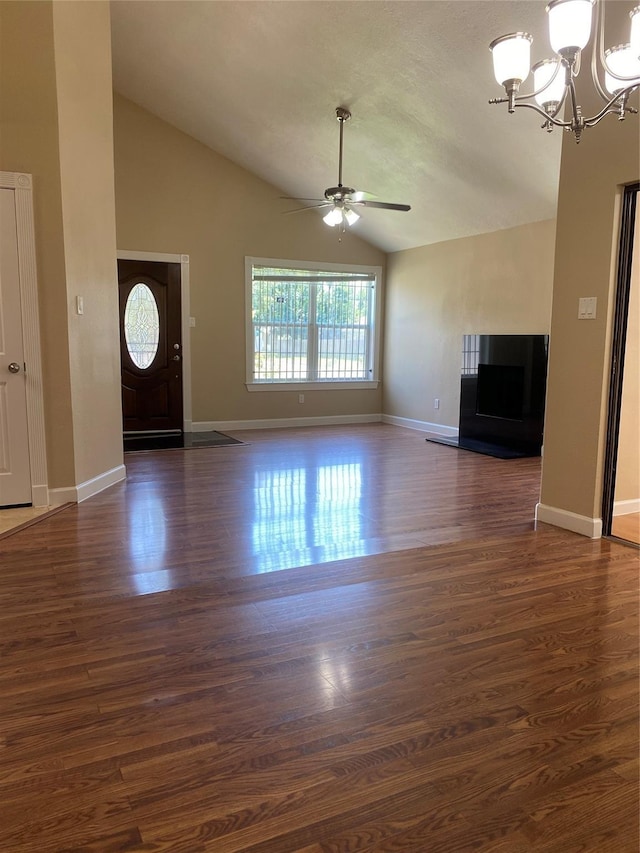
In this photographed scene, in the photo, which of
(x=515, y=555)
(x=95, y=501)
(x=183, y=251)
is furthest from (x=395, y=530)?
(x=183, y=251)

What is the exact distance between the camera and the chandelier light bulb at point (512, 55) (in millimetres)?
2279

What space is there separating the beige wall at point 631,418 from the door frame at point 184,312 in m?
5.09

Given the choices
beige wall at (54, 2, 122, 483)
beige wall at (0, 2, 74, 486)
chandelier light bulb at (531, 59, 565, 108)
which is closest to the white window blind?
beige wall at (54, 2, 122, 483)

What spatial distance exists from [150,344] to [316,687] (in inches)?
231

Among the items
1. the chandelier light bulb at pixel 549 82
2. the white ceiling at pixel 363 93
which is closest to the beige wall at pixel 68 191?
the white ceiling at pixel 363 93

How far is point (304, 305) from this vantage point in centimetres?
798

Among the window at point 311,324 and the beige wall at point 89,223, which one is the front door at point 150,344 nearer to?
the window at point 311,324

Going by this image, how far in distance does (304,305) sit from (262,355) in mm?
934

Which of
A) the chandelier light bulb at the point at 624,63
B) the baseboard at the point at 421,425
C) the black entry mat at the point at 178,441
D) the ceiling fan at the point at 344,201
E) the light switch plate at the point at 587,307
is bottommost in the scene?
Result: the black entry mat at the point at 178,441

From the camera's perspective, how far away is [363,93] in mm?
4953

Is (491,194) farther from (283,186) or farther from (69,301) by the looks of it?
(69,301)

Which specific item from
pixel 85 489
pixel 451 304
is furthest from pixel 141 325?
pixel 451 304

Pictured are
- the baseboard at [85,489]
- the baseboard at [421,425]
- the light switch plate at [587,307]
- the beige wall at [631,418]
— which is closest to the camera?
the light switch plate at [587,307]

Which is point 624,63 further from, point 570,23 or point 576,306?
point 576,306
